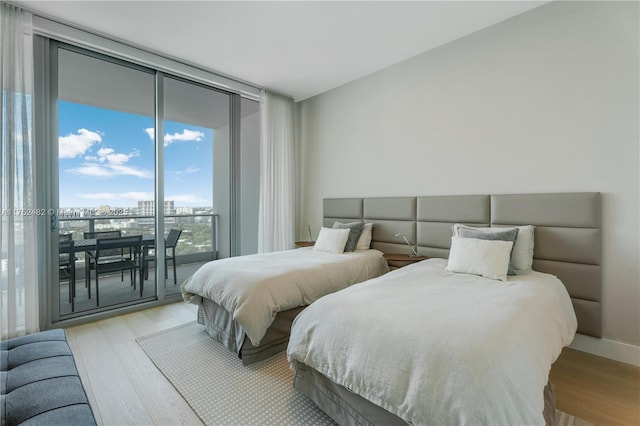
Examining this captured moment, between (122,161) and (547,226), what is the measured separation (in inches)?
201

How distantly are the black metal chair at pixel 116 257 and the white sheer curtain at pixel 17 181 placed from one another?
2.91ft

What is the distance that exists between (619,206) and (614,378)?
1235mm

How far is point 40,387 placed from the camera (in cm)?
114

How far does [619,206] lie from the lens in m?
2.18

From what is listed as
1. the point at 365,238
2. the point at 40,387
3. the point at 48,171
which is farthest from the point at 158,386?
the point at 365,238

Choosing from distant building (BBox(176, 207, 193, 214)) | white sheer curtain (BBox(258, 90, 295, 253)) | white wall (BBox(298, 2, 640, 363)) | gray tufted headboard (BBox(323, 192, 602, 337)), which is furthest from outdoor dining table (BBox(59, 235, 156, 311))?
gray tufted headboard (BBox(323, 192, 602, 337))

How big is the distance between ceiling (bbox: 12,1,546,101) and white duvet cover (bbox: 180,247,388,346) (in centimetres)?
227

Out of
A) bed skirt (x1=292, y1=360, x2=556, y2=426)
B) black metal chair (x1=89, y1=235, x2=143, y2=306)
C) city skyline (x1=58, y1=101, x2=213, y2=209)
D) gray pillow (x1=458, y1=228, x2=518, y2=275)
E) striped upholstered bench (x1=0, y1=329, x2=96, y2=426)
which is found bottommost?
bed skirt (x1=292, y1=360, x2=556, y2=426)

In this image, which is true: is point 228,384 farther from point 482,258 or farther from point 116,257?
point 116,257

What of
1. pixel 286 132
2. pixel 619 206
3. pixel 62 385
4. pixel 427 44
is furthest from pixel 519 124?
pixel 62 385

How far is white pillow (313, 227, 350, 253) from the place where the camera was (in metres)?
3.31

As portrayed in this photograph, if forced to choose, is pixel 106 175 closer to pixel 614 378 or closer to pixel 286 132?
pixel 286 132

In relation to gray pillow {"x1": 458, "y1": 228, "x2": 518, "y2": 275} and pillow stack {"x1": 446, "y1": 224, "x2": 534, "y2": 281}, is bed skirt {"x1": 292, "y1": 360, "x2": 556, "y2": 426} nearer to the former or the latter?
pillow stack {"x1": 446, "y1": 224, "x2": 534, "y2": 281}

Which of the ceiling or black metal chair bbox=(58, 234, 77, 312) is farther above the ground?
the ceiling
